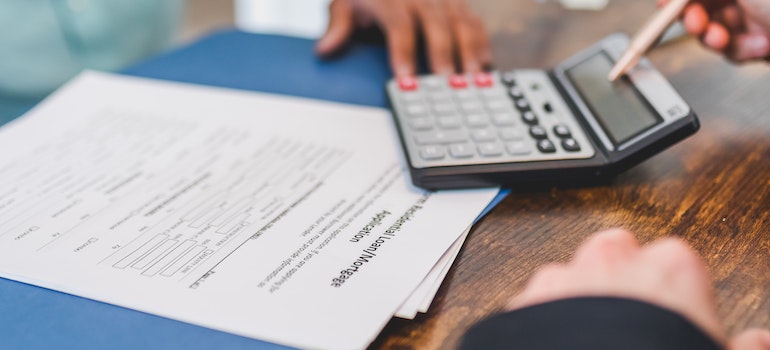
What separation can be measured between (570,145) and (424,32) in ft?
0.81

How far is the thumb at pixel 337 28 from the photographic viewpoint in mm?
632

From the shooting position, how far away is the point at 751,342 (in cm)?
25

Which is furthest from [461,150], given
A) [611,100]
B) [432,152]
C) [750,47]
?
[750,47]

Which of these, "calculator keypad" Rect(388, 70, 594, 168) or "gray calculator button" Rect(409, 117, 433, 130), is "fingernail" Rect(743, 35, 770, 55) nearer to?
"calculator keypad" Rect(388, 70, 594, 168)

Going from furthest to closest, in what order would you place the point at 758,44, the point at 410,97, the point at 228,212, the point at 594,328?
the point at 758,44, the point at 410,97, the point at 228,212, the point at 594,328

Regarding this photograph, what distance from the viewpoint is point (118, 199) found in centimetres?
38

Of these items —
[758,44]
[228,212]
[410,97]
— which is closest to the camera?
[228,212]

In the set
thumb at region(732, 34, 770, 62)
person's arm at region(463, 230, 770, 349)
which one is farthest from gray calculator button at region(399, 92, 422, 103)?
thumb at region(732, 34, 770, 62)

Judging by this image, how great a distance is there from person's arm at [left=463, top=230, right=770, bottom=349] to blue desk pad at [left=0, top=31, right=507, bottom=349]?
11 centimetres

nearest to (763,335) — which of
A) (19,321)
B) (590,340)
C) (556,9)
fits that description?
(590,340)

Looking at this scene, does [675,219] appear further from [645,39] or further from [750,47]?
[750,47]

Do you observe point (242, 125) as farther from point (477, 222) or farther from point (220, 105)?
point (477, 222)

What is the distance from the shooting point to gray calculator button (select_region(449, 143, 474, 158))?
1.33 ft

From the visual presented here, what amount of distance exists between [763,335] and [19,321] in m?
0.34
